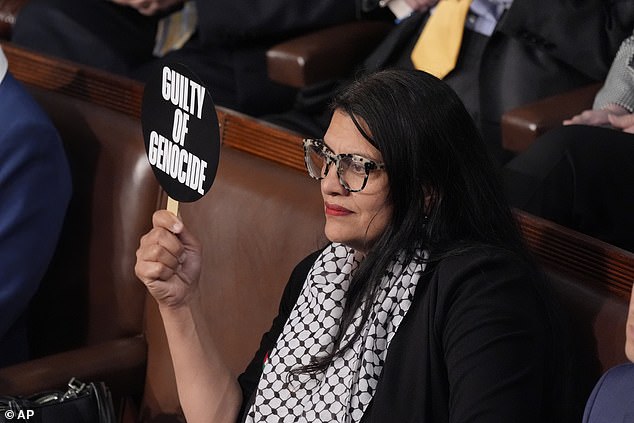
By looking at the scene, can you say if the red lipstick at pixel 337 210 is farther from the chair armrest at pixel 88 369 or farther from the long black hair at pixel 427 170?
the chair armrest at pixel 88 369

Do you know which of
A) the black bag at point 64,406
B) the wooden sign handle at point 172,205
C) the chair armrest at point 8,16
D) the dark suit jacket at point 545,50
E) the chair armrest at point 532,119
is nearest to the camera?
the wooden sign handle at point 172,205

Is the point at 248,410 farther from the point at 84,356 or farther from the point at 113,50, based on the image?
the point at 113,50

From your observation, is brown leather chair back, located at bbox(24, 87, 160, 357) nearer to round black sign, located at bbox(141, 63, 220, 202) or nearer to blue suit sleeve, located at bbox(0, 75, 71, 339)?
blue suit sleeve, located at bbox(0, 75, 71, 339)

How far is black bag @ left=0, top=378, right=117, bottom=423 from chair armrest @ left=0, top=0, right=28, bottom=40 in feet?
5.51

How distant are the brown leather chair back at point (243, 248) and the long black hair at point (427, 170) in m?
0.33

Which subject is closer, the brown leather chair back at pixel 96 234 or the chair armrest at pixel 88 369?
the chair armrest at pixel 88 369

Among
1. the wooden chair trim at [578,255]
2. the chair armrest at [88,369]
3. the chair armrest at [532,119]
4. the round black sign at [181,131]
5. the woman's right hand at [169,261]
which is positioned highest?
the round black sign at [181,131]

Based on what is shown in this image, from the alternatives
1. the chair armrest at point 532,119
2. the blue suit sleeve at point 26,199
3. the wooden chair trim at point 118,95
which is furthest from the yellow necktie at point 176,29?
the chair armrest at point 532,119

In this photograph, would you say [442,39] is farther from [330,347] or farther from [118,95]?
[330,347]

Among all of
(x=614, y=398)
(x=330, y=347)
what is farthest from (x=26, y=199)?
(x=614, y=398)

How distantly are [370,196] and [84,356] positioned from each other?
0.68 m

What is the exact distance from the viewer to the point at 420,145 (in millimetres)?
1494

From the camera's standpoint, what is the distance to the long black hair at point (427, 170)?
4.91ft

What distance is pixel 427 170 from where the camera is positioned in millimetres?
1503
